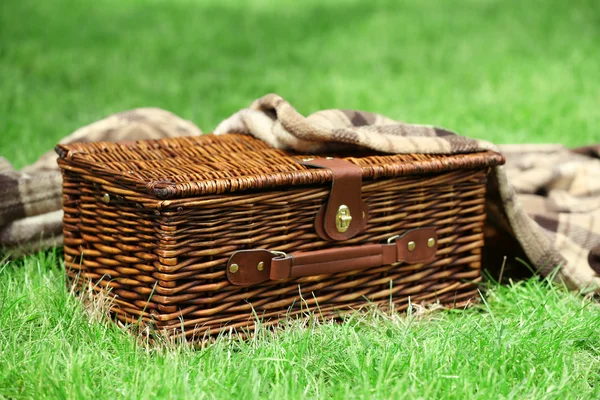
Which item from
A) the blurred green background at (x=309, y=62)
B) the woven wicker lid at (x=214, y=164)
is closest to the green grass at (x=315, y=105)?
the blurred green background at (x=309, y=62)

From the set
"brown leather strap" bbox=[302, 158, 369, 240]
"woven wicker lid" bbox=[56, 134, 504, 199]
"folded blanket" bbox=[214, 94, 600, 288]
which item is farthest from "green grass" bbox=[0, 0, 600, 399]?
"woven wicker lid" bbox=[56, 134, 504, 199]

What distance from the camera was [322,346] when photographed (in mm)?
1873

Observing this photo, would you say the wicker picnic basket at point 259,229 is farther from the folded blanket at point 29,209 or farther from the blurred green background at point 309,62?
the blurred green background at point 309,62

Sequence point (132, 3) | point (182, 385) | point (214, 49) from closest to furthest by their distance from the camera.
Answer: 1. point (182, 385)
2. point (214, 49)
3. point (132, 3)

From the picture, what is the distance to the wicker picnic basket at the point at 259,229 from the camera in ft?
6.23

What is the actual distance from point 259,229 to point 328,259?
0.67 ft

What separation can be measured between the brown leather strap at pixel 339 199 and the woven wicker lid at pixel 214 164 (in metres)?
0.03

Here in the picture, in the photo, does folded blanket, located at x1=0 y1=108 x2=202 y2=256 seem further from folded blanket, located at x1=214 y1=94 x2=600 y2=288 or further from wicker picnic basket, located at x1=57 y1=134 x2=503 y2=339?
folded blanket, located at x1=214 y1=94 x2=600 y2=288

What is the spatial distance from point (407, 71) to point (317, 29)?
151cm

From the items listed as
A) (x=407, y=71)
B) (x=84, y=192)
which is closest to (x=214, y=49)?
(x=407, y=71)

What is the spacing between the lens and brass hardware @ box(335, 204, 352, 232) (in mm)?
2055

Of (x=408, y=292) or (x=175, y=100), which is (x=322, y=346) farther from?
(x=175, y=100)

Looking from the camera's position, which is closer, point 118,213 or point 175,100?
point 118,213

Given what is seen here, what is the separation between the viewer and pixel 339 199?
205 cm
